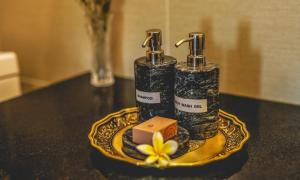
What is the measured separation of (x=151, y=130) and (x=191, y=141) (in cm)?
10

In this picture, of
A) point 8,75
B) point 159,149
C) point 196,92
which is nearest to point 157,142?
point 159,149

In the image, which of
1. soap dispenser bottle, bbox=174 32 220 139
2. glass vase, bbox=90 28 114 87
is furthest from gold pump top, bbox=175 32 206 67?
glass vase, bbox=90 28 114 87

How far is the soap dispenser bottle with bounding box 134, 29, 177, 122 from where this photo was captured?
2.21ft

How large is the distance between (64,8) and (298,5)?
644 millimetres

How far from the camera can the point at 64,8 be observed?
1134 millimetres

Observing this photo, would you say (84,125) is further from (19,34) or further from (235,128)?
(19,34)

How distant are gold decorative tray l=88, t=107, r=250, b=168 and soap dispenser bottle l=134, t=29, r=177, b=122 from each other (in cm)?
6

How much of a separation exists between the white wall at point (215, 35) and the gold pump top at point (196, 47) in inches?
10.2

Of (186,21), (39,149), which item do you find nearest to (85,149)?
(39,149)

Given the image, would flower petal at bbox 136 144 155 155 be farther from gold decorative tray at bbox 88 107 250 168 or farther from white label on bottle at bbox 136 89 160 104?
white label on bottle at bbox 136 89 160 104

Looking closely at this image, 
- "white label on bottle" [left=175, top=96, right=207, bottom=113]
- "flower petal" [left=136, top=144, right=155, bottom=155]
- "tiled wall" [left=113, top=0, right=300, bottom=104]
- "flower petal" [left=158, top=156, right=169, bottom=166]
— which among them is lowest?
"flower petal" [left=158, top=156, right=169, bottom=166]

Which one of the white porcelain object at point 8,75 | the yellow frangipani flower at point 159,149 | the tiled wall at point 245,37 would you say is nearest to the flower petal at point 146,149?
the yellow frangipani flower at point 159,149

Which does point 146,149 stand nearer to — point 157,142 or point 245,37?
point 157,142

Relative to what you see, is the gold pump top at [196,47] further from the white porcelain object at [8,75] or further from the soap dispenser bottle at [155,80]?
the white porcelain object at [8,75]
